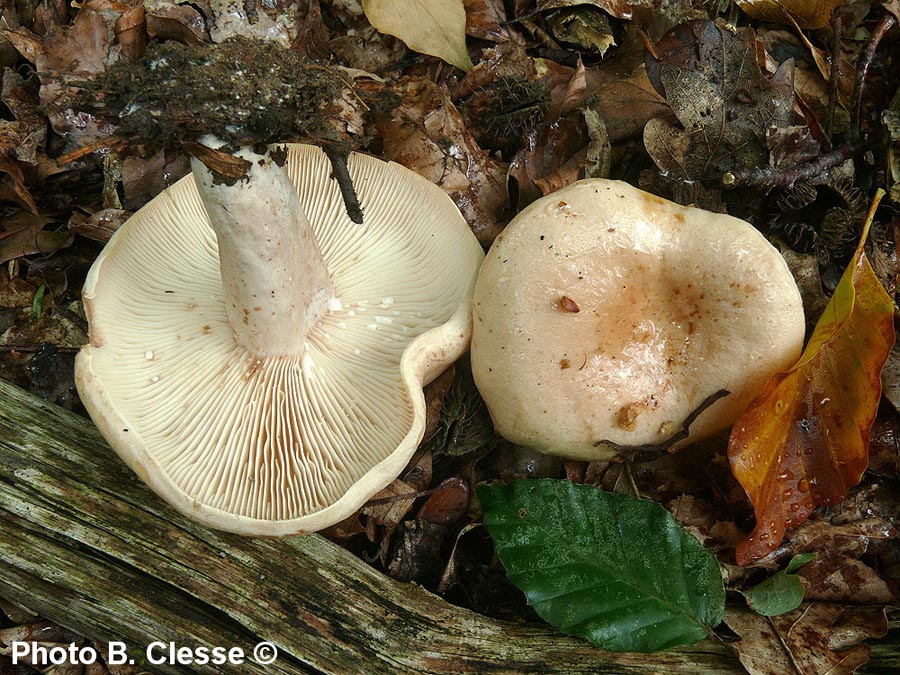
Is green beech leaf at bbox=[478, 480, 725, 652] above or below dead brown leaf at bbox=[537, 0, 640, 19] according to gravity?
below

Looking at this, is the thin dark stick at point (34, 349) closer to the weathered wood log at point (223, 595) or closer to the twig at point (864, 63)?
the weathered wood log at point (223, 595)

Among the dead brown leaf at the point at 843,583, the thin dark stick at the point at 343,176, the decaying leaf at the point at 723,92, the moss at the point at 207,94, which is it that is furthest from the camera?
the decaying leaf at the point at 723,92

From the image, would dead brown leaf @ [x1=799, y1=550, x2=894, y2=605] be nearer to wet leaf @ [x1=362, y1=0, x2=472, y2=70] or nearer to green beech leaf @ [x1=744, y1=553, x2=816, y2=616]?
green beech leaf @ [x1=744, y1=553, x2=816, y2=616]

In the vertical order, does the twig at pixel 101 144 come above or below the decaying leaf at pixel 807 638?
above

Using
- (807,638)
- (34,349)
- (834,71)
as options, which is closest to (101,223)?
(34,349)

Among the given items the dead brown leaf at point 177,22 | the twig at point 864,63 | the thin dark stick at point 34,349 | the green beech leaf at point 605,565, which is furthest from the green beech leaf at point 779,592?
the dead brown leaf at point 177,22

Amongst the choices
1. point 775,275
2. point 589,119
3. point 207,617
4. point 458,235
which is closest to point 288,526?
point 207,617

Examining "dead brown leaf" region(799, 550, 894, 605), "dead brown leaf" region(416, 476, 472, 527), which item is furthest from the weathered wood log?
"dead brown leaf" region(416, 476, 472, 527)

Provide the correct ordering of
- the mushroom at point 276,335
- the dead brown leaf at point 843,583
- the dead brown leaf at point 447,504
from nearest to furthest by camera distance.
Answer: the mushroom at point 276,335, the dead brown leaf at point 843,583, the dead brown leaf at point 447,504
